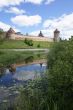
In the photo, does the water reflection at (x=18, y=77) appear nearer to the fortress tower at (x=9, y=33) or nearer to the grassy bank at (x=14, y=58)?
the grassy bank at (x=14, y=58)

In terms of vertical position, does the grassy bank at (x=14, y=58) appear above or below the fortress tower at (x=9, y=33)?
below

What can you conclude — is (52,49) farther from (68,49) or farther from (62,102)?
(62,102)

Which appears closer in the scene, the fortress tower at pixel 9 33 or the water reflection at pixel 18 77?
the water reflection at pixel 18 77

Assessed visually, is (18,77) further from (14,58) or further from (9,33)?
(9,33)

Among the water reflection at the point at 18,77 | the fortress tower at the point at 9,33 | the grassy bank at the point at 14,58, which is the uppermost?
the fortress tower at the point at 9,33

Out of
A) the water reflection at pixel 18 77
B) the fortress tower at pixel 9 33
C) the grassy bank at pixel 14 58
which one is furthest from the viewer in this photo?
the fortress tower at pixel 9 33

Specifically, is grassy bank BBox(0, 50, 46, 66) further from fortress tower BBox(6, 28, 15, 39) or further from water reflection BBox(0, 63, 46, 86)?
fortress tower BBox(6, 28, 15, 39)

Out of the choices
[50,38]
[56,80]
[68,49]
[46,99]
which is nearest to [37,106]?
[46,99]

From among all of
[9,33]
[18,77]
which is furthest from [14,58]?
[9,33]

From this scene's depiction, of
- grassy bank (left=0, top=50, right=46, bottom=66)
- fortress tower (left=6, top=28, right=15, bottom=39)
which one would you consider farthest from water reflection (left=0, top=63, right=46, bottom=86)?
fortress tower (left=6, top=28, right=15, bottom=39)

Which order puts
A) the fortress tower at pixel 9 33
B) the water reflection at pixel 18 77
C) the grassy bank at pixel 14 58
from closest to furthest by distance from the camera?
the water reflection at pixel 18 77 < the grassy bank at pixel 14 58 < the fortress tower at pixel 9 33

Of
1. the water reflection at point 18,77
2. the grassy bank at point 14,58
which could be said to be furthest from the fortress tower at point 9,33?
the water reflection at point 18,77

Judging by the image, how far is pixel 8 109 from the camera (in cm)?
1222

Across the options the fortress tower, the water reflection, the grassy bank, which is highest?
the fortress tower
